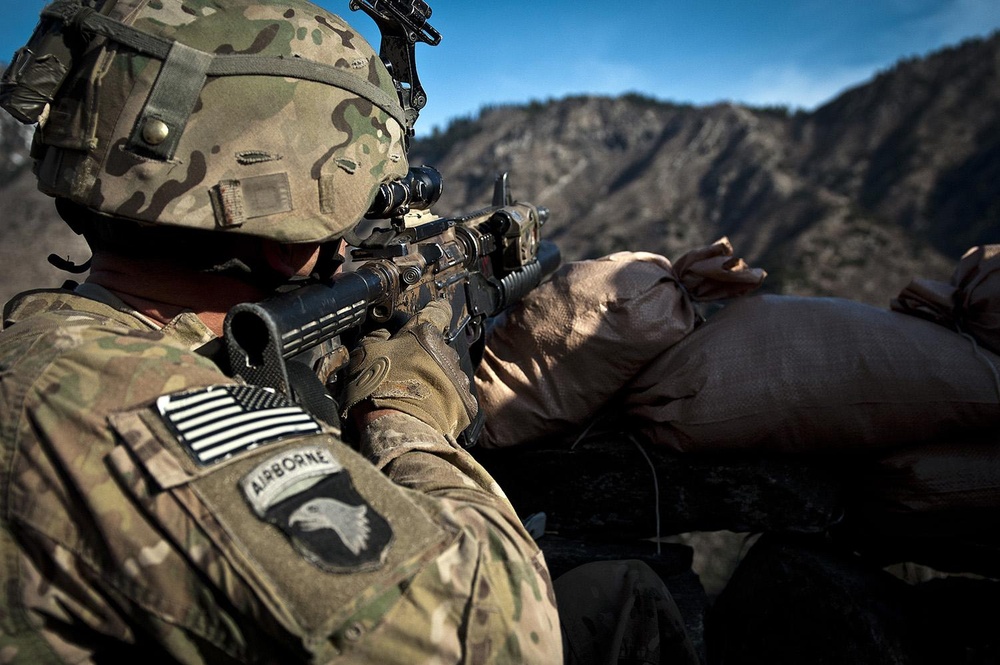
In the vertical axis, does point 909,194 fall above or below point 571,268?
above

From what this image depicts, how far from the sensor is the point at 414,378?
1910 mm

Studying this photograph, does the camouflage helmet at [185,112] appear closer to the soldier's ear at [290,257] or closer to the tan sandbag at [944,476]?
the soldier's ear at [290,257]

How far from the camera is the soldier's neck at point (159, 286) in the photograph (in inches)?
66.4

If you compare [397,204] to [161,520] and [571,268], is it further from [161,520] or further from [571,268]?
[161,520]

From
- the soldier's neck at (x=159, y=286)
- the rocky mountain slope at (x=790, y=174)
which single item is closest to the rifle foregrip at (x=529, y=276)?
the soldier's neck at (x=159, y=286)

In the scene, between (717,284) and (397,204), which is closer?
(397,204)

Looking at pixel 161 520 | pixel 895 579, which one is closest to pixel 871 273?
pixel 895 579

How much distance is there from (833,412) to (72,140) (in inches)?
102

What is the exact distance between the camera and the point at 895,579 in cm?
283

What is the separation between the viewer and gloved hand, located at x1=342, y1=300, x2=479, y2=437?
181cm

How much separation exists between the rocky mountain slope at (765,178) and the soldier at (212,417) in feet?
33.2

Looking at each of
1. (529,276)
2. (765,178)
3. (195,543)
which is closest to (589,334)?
(529,276)

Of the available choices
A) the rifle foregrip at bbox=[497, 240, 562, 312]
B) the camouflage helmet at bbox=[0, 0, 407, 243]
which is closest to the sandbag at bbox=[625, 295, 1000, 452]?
the rifle foregrip at bbox=[497, 240, 562, 312]

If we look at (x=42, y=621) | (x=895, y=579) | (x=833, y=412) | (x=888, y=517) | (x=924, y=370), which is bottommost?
(x=895, y=579)
